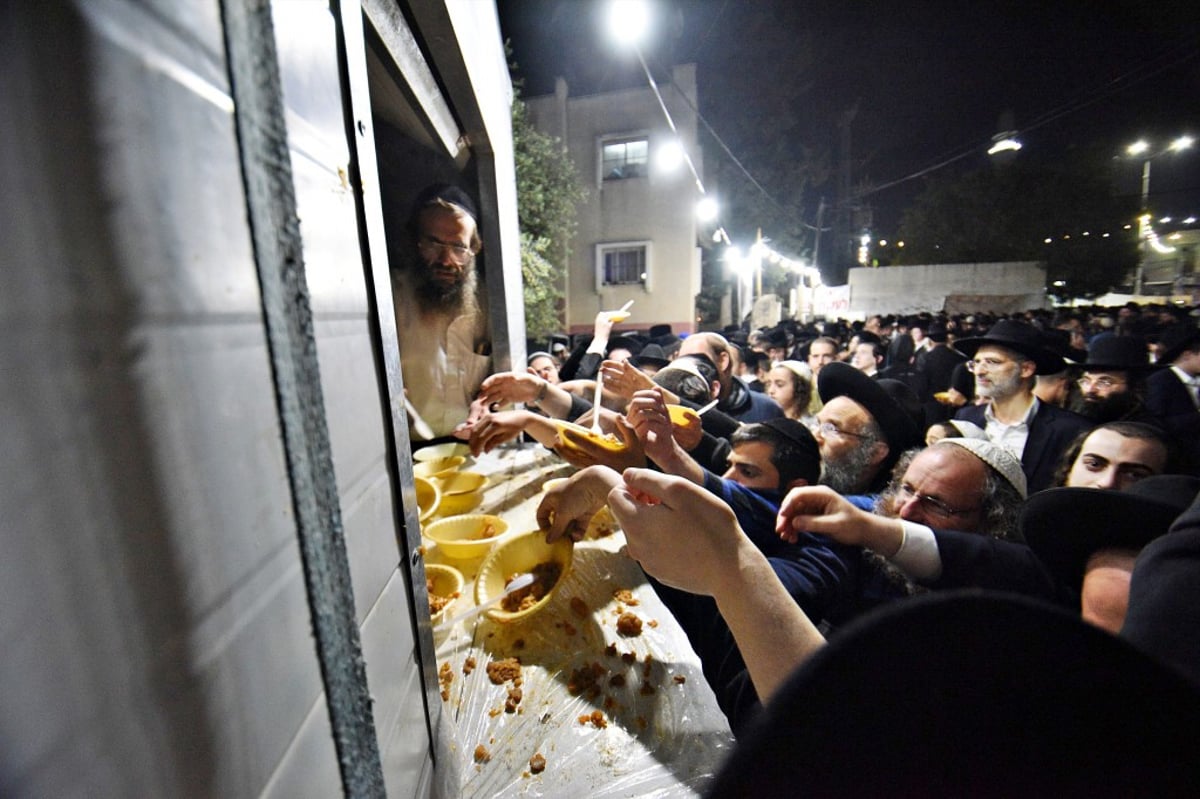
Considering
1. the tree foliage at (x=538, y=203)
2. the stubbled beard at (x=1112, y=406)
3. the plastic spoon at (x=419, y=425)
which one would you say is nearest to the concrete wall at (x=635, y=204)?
the tree foliage at (x=538, y=203)

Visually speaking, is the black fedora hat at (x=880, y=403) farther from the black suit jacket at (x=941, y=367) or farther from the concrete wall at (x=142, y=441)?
the black suit jacket at (x=941, y=367)

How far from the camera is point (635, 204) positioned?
45.0 feet

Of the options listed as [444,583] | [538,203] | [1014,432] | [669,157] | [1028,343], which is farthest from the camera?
[669,157]

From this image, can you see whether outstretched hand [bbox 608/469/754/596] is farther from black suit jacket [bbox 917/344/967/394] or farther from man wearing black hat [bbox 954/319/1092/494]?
black suit jacket [bbox 917/344/967/394]

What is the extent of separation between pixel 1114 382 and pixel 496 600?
552cm

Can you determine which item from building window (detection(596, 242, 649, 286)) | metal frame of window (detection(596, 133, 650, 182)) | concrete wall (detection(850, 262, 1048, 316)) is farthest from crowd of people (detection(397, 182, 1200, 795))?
concrete wall (detection(850, 262, 1048, 316))

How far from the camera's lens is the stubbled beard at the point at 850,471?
10.1ft

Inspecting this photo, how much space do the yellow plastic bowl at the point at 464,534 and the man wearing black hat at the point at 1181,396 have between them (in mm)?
4006

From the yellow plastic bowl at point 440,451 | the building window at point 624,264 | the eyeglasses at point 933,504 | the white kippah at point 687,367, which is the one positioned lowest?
the yellow plastic bowl at point 440,451

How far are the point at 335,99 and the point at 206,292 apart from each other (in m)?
0.67

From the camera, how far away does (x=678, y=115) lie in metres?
13.4

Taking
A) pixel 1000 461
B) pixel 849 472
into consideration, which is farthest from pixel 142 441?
pixel 849 472

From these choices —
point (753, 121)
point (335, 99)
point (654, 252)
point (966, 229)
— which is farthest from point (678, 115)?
point (966, 229)

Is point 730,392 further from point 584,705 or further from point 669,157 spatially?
point 669,157
